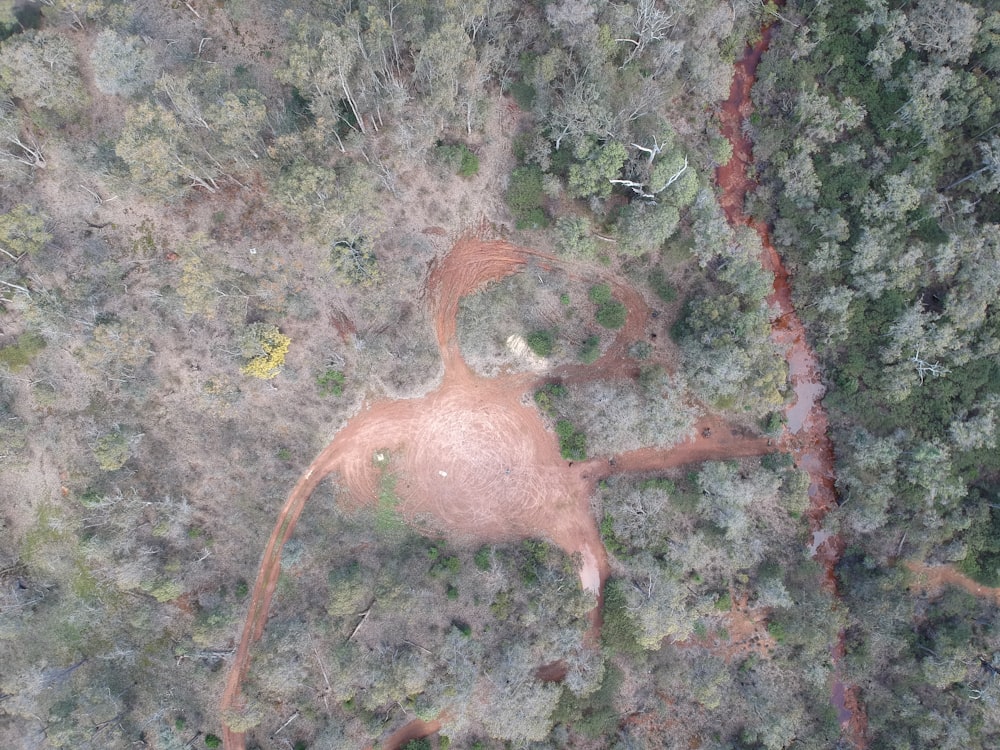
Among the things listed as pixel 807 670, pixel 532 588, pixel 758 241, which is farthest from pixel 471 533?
pixel 758 241

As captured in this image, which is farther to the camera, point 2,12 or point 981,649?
point 981,649

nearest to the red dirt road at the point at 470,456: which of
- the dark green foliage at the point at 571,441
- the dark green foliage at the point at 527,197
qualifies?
the dark green foliage at the point at 571,441

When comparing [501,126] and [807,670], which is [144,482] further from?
[807,670]

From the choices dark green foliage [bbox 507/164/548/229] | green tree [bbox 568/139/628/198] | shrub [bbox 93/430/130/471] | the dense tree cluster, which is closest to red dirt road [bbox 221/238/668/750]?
dark green foliage [bbox 507/164/548/229]

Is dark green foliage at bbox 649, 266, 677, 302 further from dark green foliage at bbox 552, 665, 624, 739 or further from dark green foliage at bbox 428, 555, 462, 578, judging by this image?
dark green foliage at bbox 552, 665, 624, 739

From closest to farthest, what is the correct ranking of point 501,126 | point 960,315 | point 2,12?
point 2,12, point 960,315, point 501,126

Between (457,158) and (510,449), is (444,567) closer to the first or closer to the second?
(510,449)

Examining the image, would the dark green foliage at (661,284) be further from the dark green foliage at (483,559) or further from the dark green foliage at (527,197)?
the dark green foliage at (483,559)
